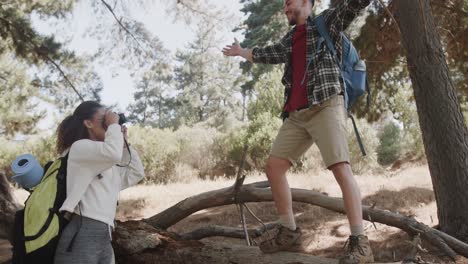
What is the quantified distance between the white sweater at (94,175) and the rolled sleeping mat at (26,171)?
1.35 ft

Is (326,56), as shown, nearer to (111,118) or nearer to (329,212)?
(111,118)

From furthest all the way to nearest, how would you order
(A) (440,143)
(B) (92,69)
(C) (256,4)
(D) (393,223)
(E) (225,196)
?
(C) (256,4) → (B) (92,69) → (A) (440,143) → (E) (225,196) → (D) (393,223)

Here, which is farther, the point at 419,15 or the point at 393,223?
the point at 419,15

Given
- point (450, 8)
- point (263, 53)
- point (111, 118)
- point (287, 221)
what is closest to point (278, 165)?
point (287, 221)

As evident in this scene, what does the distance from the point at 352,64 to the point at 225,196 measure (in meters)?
1.76

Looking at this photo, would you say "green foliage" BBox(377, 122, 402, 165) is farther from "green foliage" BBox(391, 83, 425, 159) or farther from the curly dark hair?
the curly dark hair

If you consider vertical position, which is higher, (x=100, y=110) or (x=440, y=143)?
(x=100, y=110)

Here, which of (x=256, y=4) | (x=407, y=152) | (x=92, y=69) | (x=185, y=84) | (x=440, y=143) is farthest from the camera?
(x=185, y=84)

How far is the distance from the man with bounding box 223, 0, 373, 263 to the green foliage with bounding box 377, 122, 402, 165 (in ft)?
68.1

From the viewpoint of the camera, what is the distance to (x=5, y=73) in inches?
533

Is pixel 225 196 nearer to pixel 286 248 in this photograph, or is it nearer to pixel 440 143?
pixel 286 248

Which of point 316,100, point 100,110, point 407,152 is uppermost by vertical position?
point 100,110

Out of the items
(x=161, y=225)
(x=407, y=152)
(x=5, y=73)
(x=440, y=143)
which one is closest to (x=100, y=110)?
(x=161, y=225)

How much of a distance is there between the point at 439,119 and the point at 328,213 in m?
2.62
